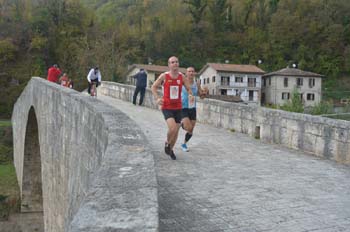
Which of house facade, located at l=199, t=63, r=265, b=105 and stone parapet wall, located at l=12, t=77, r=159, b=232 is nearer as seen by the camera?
stone parapet wall, located at l=12, t=77, r=159, b=232

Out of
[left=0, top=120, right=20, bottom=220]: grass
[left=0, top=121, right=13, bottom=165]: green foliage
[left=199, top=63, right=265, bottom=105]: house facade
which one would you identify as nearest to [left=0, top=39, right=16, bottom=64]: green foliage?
[left=0, top=120, right=20, bottom=220]: grass

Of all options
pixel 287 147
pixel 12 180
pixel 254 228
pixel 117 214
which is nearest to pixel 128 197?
pixel 117 214

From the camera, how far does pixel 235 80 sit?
48.2m

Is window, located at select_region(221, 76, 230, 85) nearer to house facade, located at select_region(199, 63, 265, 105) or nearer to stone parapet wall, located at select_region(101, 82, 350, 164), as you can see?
house facade, located at select_region(199, 63, 265, 105)

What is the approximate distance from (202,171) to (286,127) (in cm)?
305

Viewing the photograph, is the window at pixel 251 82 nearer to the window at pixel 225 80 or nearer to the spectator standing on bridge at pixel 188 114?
the window at pixel 225 80

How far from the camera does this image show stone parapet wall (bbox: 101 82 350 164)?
6.95 metres

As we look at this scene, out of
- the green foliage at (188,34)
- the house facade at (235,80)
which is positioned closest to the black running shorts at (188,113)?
the green foliage at (188,34)

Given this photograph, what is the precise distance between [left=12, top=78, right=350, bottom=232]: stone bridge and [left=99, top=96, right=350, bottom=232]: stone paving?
0.04 ft

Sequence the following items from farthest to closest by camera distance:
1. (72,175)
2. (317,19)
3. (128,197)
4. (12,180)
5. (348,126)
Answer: (317,19) → (12,180) → (72,175) → (348,126) → (128,197)

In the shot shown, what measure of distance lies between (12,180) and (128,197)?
2385 centimetres

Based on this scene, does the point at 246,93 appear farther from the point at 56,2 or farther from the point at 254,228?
the point at 254,228

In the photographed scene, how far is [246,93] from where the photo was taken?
160ft

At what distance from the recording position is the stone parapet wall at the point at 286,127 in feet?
22.8
